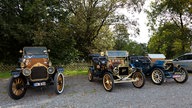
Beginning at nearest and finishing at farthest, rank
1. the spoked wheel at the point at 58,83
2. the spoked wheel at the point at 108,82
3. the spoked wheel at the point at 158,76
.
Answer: the spoked wheel at the point at 58,83, the spoked wheel at the point at 108,82, the spoked wheel at the point at 158,76

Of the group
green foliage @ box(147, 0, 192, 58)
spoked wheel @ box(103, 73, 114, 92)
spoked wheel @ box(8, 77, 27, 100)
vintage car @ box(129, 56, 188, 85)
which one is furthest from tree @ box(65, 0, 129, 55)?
spoked wheel @ box(8, 77, 27, 100)

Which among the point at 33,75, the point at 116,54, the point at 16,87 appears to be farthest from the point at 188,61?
the point at 16,87

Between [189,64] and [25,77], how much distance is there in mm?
10688

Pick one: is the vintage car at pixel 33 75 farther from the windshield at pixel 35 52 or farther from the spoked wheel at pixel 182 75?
the spoked wheel at pixel 182 75

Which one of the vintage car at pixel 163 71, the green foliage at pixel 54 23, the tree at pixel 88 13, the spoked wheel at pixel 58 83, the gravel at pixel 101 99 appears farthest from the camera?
the tree at pixel 88 13

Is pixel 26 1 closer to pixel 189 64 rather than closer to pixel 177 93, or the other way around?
pixel 189 64

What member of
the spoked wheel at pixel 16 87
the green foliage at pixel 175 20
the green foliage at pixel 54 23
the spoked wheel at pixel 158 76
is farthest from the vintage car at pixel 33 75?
the green foliage at pixel 175 20

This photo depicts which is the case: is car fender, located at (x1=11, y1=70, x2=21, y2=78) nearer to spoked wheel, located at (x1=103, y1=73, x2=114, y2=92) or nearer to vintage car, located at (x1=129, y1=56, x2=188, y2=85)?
spoked wheel, located at (x1=103, y1=73, x2=114, y2=92)

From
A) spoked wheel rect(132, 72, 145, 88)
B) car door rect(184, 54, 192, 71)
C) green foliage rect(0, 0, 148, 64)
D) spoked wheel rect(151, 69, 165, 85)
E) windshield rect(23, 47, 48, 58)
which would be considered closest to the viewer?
windshield rect(23, 47, 48, 58)

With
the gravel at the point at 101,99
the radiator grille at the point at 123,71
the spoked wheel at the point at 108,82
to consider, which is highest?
the radiator grille at the point at 123,71

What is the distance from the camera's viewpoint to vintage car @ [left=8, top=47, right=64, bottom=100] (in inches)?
271

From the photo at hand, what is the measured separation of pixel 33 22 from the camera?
18.5 metres

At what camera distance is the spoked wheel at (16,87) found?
666 cm

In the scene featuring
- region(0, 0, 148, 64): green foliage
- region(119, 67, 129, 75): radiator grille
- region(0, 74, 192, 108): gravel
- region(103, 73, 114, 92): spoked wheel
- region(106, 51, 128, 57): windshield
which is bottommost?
region(0, 74, 192, 108): gravel
